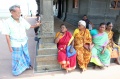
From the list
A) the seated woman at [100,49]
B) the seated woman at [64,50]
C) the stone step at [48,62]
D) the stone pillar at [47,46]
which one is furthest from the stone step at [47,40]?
the seated woman at [100,49]

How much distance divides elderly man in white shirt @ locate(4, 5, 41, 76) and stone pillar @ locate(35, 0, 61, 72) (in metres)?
0.22

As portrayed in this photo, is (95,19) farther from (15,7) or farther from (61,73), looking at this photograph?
(15,7)

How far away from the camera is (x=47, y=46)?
3.42 meters

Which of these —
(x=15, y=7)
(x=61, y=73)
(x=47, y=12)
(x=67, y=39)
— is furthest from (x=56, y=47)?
Answer: (x=15, y=7)

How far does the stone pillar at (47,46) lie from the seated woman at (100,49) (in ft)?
3.21

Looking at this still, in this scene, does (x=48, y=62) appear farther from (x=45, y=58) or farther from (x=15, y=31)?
(x=15, y=31)

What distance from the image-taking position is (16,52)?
3.15 m

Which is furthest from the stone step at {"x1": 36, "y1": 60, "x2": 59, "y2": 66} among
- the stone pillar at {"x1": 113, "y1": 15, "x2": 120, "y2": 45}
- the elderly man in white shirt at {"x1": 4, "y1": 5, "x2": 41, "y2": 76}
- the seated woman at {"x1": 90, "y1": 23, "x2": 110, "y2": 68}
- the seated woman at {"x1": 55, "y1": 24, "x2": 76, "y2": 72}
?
the stone pillar at {"x1": 113, "y1": 15, "x2": 120, "y2": 45}

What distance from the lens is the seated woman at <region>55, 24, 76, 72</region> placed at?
10.8ft

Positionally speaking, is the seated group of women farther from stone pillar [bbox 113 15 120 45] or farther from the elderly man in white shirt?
the elderly man in white shirt

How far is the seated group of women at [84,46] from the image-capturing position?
10.9 ft

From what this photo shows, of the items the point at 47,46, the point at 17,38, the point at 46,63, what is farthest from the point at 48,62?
the point at 17,38

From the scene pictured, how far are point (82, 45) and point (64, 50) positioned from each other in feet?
1.60

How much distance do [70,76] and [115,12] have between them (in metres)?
6.66
